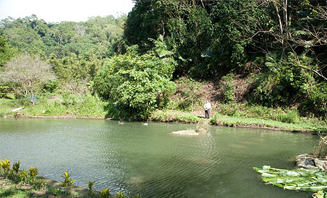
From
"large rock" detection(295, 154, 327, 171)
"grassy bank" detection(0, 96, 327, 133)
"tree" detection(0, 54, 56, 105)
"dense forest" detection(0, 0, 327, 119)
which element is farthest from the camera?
"tree" detection(0, 54, 56, 105)

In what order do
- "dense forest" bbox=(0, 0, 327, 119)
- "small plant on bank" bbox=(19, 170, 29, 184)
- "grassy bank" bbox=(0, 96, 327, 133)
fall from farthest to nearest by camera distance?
"dense forest" bbox=(0, 0, 327, 119), "grassy bank" bbox=(0, 96, 327, 133), "small plant on bank" bbox=(19, 170, 29, 184)

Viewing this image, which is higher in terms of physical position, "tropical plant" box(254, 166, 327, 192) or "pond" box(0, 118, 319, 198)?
"tropical plant" box(254, 166, 327, 192)

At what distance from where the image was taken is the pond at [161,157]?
5742mm

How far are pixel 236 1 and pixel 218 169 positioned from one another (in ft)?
47.5

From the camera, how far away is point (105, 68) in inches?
910

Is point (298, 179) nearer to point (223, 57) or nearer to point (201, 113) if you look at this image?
point (201, 113)

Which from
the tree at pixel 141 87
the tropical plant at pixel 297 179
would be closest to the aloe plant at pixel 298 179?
the tropical plant at pixel 297 179

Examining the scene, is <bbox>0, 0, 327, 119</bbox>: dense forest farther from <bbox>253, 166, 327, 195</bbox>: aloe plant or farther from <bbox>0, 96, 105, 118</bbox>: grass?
<bbox>253, 166, 327, 195</bbox>: aloe plant

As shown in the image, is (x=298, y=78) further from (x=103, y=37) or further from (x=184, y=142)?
(x=103, y=37)

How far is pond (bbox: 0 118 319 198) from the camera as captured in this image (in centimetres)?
574

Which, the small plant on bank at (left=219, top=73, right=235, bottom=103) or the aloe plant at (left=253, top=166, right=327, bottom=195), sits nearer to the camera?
the aloe plant at (left=253, top=166, right=327, bottom=195)

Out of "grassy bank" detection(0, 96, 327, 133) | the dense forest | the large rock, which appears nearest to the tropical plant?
the large rock

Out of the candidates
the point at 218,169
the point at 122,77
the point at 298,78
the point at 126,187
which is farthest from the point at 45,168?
the point at 298,78

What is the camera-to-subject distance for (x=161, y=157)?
316 inches
